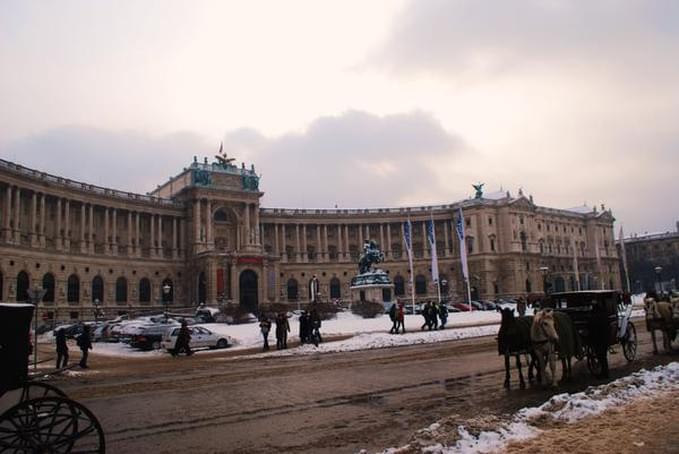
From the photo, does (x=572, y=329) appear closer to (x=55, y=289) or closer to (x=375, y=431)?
(x=375, y=431)

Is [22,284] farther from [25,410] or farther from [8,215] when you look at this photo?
[25,410]

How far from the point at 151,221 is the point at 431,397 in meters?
77.0

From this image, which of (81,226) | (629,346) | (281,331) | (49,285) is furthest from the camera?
(81,226)

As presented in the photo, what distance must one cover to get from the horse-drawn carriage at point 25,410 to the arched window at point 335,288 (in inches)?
3759

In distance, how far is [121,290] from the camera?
256 ft

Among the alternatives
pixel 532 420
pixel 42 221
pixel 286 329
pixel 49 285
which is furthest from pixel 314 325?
pixel 42 221

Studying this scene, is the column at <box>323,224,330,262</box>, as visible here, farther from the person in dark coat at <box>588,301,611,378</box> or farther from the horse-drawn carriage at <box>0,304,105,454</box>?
the horse-drawn carriage at <box>0,304,105,454</box>

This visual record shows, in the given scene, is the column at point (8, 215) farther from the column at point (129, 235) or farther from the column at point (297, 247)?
the column at point (297, 247)

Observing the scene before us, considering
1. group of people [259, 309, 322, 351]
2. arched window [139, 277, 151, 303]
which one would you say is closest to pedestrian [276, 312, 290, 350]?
group of people [259, 309, 322, 351]

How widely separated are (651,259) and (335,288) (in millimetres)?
89296

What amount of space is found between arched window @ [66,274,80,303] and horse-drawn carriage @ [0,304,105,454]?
68.9 meters

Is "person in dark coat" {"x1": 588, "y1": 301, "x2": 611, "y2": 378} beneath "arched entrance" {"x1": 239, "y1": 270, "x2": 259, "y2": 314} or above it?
beneath

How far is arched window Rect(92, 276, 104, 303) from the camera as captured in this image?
73.8 m

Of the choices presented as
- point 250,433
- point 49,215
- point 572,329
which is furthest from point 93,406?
point 49,215
